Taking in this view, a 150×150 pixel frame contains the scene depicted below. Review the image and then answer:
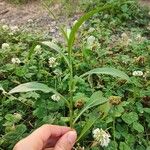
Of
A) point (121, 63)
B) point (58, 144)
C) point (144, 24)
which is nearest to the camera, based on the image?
point (58, 144)

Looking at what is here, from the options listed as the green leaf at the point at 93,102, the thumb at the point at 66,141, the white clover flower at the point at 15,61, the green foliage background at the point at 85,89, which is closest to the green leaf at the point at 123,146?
the green foliage background at the point at 85,89

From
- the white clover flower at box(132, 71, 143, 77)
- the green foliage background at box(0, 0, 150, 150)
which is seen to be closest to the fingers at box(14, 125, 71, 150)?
the green foliage background at box(0, 0, 150, 150)

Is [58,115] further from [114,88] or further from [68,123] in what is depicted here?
[114,88]

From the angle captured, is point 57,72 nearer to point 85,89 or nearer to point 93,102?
point 85,89

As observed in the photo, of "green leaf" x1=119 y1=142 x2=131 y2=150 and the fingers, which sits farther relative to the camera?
"green leaf" x1=119 y1=142 x2=131 y2=150

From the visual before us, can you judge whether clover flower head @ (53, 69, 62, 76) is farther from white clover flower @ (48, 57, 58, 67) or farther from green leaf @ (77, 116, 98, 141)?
green leaf @ (77, 116, 98, 141)

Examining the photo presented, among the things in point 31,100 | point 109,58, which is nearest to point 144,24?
point 109,58
